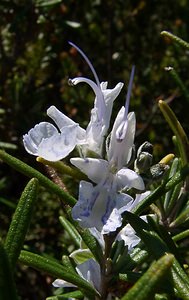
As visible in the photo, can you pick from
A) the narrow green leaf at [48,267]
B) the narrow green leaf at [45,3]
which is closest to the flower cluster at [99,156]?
the narrow green leaf at [48,267]

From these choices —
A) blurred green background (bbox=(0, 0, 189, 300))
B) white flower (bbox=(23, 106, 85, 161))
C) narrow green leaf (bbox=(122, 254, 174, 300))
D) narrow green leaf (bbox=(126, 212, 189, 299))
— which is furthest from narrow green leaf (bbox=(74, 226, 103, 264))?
blurred green background (bbox=(0, 0, 189, 300))

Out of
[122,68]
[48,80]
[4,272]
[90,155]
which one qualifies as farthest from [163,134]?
[4,272]

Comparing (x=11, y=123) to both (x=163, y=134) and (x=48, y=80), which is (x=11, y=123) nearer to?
(x=48, y=80)

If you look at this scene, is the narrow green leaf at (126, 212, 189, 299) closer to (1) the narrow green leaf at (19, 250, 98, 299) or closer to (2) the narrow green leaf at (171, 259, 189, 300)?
(2) the narrow green leaf at (171, 259, 189, 300)

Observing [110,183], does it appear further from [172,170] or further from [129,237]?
[172,170]

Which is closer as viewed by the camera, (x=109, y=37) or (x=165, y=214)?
(x=165, y=214)

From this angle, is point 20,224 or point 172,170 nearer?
point 20,224

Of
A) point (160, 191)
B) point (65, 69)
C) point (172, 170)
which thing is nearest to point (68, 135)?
point (160, 191)

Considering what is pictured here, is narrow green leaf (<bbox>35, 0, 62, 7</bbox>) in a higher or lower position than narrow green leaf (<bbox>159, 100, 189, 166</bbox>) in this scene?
lower
